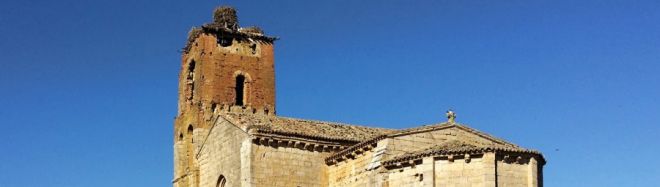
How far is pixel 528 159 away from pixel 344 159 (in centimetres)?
574

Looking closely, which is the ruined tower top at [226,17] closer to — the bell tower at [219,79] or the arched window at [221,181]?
the bell tower at [219,79]

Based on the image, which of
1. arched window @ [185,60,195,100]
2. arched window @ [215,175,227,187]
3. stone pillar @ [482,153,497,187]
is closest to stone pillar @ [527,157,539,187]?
stone pillar @ [482,153,497,187]

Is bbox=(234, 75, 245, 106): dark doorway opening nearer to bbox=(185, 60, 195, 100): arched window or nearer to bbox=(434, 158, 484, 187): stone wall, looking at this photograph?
bbox=(185, 60, 195, 100): arched window

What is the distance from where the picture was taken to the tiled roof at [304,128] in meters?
26.9

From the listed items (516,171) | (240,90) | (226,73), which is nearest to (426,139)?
(516,171)

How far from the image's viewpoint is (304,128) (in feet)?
92.3

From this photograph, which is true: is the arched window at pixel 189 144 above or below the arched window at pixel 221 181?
above

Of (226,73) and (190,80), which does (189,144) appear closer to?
(190,80)

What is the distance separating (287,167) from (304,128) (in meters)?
1.82

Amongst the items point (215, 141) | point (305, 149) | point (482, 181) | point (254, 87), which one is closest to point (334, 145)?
point (305, 149)

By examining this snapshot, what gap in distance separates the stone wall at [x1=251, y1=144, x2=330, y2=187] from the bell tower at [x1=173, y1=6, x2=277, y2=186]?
1050cm

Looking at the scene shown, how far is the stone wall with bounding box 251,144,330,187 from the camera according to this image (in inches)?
1040

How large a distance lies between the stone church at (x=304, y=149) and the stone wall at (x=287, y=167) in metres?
0.03

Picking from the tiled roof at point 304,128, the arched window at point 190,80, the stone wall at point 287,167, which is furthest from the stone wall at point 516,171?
the arched window at point 190,80
